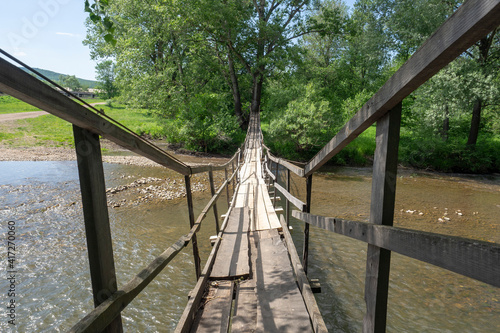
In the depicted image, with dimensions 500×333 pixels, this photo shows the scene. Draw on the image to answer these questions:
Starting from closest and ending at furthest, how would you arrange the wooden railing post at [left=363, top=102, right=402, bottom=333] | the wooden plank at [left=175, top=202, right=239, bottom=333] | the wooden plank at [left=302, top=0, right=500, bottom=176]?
the wooden plank at [left=302, top=0, right=500, bottom=176] < the wooden railing post at [left=363, top=102, right=402, bottom=333] < the wooden plank at [left=175, top=202, right=239, bottom=333]

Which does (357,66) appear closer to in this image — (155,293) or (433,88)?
(433,88)

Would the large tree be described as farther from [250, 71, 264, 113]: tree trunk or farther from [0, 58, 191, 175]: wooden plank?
[0, 58, 191, 175]: wooden plank

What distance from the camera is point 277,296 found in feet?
8.72

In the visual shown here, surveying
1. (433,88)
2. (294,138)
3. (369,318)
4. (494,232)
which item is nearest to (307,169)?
(369,318)

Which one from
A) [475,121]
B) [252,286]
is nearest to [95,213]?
[252,286]

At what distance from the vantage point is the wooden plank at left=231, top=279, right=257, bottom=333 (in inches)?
91.7

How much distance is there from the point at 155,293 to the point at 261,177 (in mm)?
5041

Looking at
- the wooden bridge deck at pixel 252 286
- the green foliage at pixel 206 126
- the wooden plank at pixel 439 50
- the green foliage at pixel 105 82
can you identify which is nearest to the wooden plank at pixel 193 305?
the wooden bridge deck at pixel 252 286

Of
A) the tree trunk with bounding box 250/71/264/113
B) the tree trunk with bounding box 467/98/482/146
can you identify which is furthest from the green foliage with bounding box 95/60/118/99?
the tree trunk with bounding box 467/98/482/146

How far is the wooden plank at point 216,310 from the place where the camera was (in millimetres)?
2279

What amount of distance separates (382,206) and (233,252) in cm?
260

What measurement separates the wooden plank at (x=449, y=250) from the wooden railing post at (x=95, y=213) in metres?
1.22

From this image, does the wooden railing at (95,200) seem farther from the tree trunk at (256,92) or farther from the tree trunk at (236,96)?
the tree trunk at (256,92)

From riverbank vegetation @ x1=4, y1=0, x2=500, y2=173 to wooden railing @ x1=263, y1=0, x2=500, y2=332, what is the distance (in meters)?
14.3
